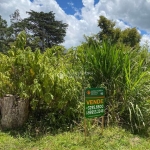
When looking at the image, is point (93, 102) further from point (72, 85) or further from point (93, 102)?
point (72, 85)

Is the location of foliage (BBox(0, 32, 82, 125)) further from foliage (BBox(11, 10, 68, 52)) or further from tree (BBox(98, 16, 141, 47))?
foliage (BBox(11, 10, 68, 52))

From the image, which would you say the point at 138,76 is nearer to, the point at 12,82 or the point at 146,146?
the point at 146,146

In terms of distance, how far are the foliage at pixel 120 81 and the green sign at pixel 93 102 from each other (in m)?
0.65

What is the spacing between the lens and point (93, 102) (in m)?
3.68

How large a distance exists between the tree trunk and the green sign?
4.53ft

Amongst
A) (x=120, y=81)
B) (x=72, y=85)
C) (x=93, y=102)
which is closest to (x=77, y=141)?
(x=93, y=102)

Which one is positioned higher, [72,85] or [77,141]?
[72,85]

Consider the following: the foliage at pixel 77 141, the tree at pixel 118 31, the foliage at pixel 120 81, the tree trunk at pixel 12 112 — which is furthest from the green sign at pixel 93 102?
the tree at pixel 118 31

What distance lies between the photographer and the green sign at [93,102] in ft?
11.8

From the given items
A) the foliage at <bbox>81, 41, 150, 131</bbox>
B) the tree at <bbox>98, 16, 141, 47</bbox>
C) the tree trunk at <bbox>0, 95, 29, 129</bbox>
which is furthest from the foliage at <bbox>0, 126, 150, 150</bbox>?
the tree at <bbox>98, 16, 141, 47</bbox>

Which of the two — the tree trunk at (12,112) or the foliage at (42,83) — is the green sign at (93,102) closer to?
the foliage at (42,83)

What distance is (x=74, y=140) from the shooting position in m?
3.64

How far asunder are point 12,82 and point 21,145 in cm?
140

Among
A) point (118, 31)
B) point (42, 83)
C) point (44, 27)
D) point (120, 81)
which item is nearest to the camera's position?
point (42, 83)
